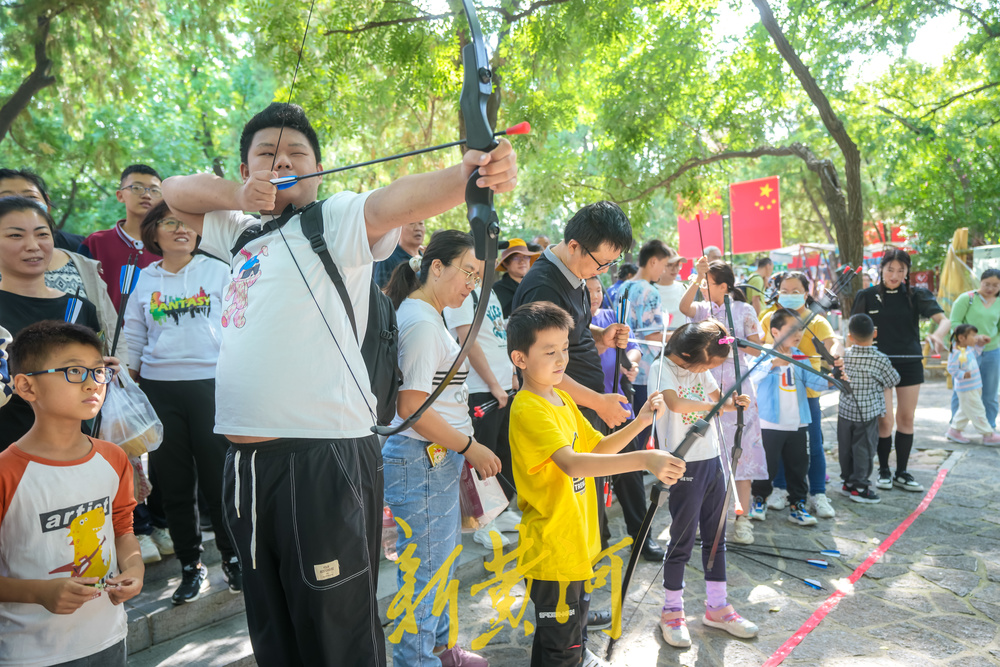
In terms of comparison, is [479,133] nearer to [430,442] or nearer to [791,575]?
[430,442]

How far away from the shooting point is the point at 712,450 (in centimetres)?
354

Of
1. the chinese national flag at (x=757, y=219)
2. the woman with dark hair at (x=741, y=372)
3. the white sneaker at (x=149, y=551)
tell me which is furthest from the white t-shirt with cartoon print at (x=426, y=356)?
the chinese national flag at (x=757, y=219)

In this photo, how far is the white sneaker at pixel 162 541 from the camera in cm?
374

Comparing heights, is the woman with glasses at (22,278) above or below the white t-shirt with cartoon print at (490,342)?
above

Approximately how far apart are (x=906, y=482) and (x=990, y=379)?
7.81 feet

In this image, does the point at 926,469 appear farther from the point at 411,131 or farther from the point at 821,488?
the point at 411,131

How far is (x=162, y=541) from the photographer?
12.5 feet

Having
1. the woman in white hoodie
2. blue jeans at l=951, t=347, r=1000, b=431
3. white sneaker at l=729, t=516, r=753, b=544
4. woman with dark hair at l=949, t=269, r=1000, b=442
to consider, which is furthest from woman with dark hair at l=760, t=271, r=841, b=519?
the woman in white hoodie

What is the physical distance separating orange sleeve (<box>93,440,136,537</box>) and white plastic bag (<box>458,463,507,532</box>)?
4.01ft

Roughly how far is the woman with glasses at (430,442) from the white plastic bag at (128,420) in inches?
38.2

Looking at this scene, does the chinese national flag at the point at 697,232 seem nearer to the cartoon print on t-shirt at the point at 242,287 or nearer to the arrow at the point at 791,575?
the arrow at the point at 791,575

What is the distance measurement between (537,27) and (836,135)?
3.74m

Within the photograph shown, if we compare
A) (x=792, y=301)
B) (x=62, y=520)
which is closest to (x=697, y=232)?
(x=792, y=301)

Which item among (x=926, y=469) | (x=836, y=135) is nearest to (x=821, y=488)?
(x=926, y=469)
